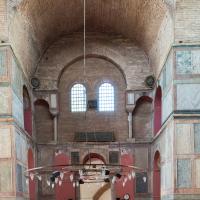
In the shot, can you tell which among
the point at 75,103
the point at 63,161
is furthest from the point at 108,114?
the point at 63,161

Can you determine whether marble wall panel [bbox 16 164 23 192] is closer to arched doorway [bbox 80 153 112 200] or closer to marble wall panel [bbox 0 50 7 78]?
marble wall panel [bbox 0 50 7 78]

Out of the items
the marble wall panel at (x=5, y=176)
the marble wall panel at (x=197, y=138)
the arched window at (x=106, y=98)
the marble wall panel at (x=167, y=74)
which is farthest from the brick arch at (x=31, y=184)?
the marble wall panel at (x=197, y=138)

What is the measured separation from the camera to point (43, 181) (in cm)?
2383

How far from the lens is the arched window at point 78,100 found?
24.8m

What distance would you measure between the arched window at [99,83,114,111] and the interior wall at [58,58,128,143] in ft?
0.67

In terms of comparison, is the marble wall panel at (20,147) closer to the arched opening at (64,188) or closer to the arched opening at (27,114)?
the arched opening at (27,114)

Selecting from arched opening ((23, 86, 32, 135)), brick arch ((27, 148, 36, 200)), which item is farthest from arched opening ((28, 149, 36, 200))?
arched opening ((23, 86, 32, 135))

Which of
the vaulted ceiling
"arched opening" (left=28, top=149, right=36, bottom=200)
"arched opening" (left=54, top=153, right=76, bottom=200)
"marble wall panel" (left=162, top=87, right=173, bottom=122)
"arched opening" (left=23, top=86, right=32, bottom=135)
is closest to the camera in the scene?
"marble wall panel" (left=162, top=87, right=173, bottom=122)

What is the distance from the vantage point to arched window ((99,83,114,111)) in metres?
24.8

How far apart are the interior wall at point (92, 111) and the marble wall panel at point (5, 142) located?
7.04m

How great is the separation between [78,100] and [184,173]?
8976 mm

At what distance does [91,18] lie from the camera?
941 inches

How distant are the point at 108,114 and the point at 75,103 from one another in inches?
69.8

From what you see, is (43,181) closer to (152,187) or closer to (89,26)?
(152,187)
